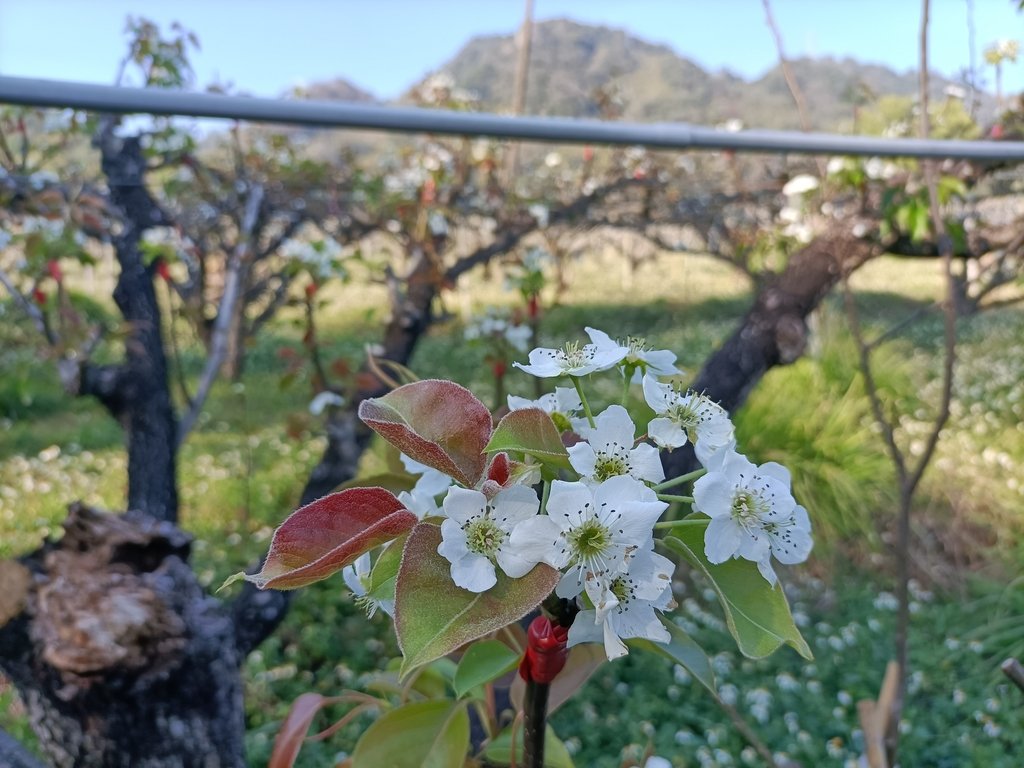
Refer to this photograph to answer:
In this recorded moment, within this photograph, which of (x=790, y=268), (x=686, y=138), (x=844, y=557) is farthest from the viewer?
(x=844, y=557)

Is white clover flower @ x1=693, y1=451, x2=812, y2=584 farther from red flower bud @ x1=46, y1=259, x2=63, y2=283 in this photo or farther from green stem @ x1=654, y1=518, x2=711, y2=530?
red flower bud @ x1=46, y1=259, x2=63, y2=283

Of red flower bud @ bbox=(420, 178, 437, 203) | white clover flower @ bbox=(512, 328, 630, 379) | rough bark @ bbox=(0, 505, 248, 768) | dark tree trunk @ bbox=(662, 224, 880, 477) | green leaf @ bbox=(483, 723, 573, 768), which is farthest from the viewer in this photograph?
red flower bud @ bbox=(420, 178, 437, 203)

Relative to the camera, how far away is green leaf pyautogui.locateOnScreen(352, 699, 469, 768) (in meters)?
0.54

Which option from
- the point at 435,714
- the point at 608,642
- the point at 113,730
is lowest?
the point at 113,730

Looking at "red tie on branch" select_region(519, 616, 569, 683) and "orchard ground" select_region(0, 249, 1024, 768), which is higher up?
"red tie on branch" select_region(519, 616, 569, 683)

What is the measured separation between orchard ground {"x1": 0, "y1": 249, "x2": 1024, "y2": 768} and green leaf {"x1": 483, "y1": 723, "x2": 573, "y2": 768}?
4.7 inches

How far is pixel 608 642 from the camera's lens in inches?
15.6

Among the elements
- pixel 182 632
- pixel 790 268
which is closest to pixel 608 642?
pixel 182 632

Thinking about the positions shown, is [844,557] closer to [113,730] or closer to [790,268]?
[790,268]

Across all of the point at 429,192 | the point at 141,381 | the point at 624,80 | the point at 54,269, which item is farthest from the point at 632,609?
the point at 624,80

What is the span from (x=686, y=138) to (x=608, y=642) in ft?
2.49

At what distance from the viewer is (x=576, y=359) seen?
503 millimetres

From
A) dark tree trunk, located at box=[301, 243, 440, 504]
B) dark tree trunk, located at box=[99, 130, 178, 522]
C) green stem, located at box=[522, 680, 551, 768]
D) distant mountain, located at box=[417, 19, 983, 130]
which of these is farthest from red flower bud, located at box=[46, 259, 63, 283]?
distant mountain, located at box=[417, 19, 983, 130]

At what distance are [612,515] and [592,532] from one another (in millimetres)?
14
